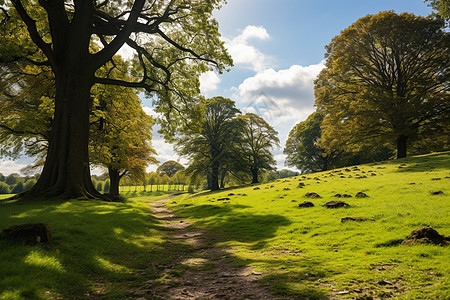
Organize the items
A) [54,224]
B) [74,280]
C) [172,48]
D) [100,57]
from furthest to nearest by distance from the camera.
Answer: [172,48]
[100,57]
[54,224]
[74,280]

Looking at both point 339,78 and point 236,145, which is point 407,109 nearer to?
point 339,78

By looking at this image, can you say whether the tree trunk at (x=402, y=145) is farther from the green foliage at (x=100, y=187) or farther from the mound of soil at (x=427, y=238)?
the green foliage at (x=100, y=187)

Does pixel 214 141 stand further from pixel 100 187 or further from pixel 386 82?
pixel 100 187


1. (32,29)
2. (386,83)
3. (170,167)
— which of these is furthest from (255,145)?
(170,167)

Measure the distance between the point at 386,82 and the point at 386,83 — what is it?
0.38 metres

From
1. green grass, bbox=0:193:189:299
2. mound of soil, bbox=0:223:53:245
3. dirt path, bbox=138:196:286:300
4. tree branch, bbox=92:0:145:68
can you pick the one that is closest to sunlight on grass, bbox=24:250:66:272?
green grass, bbox=0:193:189:299

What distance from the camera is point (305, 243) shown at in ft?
27.2

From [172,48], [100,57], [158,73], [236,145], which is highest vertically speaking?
[172,48]

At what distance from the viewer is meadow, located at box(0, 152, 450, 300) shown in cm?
457

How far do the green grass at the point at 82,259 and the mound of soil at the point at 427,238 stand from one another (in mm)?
6773

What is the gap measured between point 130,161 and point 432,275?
100 ft

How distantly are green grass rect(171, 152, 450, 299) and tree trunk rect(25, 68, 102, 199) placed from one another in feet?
29.2

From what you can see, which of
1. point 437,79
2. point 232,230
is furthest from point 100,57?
point 437,79

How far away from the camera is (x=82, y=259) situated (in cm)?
637
